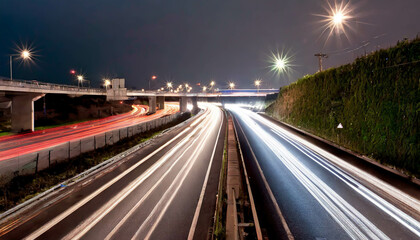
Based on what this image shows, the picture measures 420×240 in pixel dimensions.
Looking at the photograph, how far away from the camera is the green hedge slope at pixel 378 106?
40.5 feet

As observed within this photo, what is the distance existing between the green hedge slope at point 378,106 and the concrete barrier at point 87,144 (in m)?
23.2

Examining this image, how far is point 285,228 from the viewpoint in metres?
7.29

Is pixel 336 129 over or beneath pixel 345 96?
beneath

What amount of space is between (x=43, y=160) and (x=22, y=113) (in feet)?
89.8

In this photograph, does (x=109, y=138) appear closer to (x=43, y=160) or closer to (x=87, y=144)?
(x=87, y=144)

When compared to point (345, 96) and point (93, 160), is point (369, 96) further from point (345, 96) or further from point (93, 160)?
point (93, 160)

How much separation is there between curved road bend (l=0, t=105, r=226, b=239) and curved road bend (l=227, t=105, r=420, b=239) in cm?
272

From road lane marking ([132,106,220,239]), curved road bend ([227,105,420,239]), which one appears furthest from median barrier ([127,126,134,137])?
curved road bend ([227,105,420,239])

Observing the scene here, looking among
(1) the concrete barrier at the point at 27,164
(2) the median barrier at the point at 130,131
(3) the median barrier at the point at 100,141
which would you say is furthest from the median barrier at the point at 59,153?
(2) the median barrier at the point at 130,131

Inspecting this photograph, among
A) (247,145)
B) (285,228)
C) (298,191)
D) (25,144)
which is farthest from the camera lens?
(25,144)

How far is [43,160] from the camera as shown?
47.2 feet

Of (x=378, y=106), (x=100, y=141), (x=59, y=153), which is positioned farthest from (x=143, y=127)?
(x=378, y=106)

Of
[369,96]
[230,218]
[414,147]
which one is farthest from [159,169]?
[369,96]

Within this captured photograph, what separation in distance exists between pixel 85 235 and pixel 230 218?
17.2 feet
